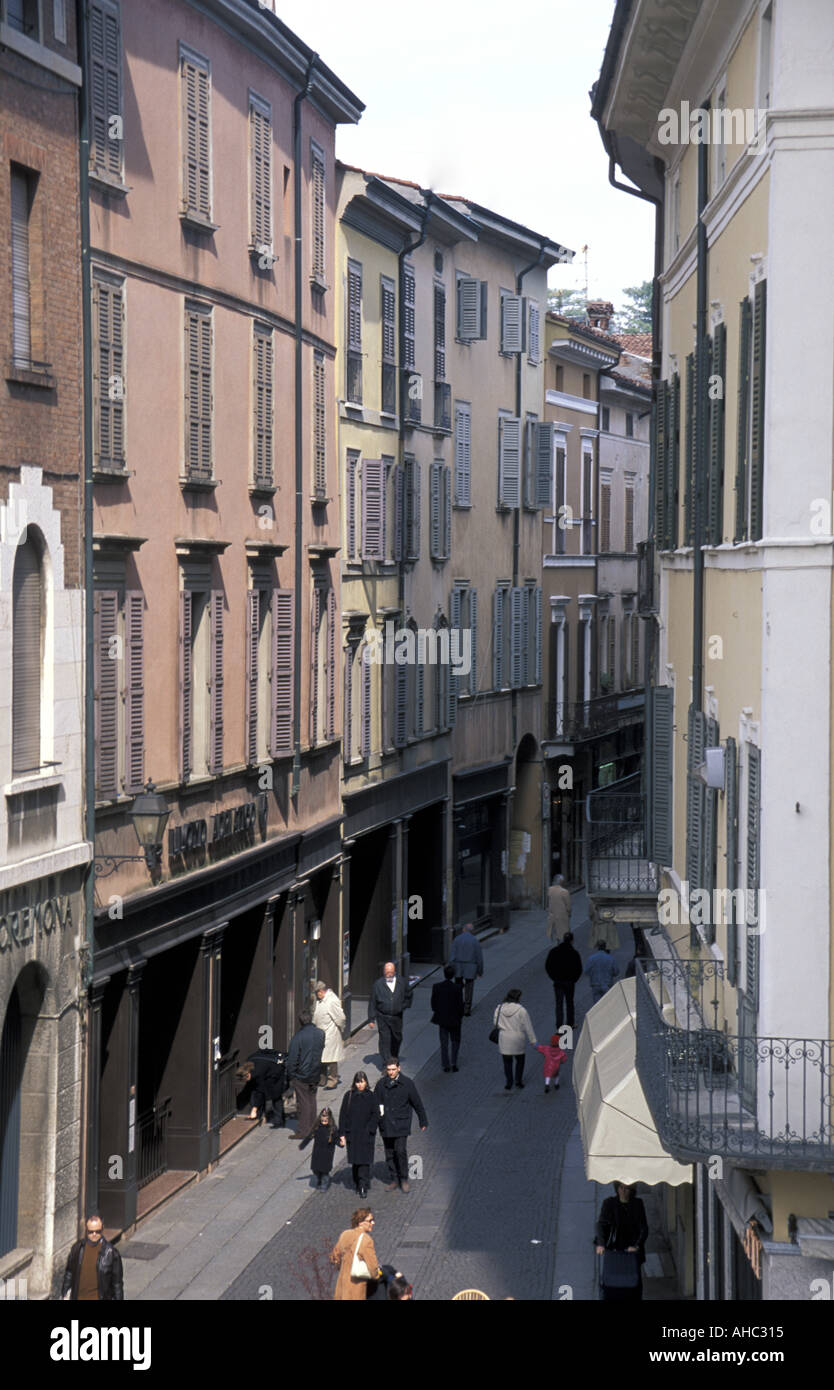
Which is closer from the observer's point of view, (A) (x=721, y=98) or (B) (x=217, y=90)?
(A) (x=721, y=98)

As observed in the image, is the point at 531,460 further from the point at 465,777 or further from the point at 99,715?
the point at 99,715

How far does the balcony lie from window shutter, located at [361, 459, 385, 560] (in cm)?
1873

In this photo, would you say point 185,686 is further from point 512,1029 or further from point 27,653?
point 512,1029

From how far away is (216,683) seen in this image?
23.9 m

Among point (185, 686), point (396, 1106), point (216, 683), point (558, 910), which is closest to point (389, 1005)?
point (396, 1106)

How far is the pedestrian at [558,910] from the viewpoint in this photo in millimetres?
38781

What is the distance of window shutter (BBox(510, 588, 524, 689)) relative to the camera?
44.9 m

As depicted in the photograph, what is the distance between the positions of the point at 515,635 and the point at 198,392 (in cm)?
2271

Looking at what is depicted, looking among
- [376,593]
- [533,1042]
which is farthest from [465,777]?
[533,1042]

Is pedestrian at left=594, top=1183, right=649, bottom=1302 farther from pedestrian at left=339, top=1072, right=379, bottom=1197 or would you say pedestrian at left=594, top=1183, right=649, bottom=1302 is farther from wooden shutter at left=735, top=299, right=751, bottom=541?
wooden shutter at left=735, top=299, right=751, bottom=541

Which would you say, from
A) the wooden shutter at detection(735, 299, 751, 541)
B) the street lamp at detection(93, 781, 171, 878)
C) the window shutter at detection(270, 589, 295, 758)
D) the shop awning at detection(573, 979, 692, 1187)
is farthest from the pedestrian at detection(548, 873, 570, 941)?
the wooden shutter at detection(735, 299, 751, 541)

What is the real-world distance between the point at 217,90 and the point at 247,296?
260 cm

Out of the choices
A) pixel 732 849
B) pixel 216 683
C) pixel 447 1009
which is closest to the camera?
pixel 732 849
